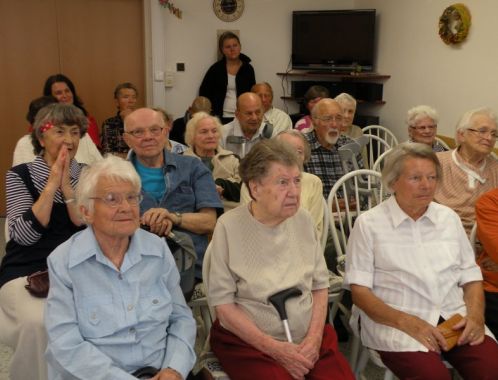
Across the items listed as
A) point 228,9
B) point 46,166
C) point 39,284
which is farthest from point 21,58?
point 39,284

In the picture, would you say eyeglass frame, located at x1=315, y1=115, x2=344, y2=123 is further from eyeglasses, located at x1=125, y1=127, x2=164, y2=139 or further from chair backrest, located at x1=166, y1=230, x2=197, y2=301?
chair backrest, located at x1=166, y1=230, x2=197, y2=301

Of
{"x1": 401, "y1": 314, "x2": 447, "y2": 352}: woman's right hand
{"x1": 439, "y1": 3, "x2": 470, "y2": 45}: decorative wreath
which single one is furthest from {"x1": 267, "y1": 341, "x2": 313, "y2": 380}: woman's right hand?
{"x1": 439, "y1": 3, "x2": 470, "y2": 45}: decorative wreath

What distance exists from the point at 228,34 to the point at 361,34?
1404 mm

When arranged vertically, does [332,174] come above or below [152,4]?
below

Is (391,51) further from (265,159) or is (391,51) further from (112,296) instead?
(112,296)

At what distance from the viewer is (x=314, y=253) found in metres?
1.79

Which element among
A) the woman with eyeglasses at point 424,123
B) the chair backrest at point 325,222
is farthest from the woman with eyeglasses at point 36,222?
the woman with eyeglasses at point 424,123

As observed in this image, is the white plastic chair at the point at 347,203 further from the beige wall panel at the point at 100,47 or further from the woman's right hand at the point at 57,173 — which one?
the beige wall panel at the point at 100,47

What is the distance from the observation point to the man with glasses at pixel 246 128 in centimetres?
346

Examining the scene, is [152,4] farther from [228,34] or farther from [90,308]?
[90,308]

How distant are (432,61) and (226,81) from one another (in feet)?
6.93

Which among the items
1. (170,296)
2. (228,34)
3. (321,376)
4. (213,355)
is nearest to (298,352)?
(321,376)

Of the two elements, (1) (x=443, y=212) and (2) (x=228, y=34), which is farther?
(2) (x=228, y=34)

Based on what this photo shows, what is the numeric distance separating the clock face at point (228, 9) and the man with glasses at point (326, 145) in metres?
2.75
